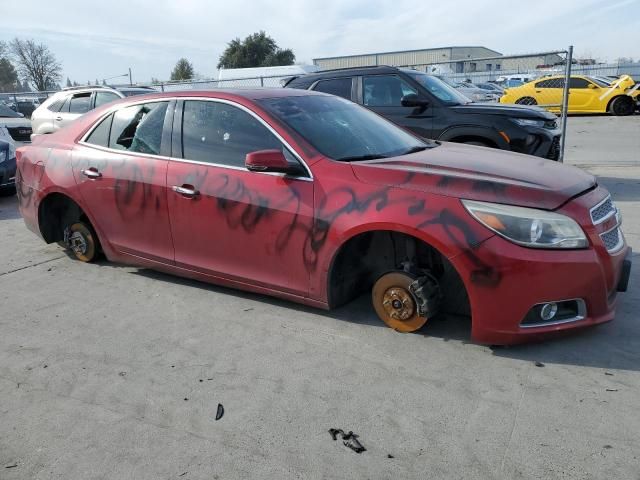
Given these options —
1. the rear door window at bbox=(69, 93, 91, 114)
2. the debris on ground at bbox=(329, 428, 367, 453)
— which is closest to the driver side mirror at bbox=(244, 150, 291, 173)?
the debris on ground at bbox=(329, 428, 367, 453)

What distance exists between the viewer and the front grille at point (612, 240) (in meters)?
3.26

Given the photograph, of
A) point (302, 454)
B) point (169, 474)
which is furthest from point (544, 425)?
point (169, 474)

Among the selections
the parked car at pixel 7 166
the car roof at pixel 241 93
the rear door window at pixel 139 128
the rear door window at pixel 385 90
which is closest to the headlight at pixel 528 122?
the rear door window at pixel 385 90

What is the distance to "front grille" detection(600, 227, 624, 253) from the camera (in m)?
3.26

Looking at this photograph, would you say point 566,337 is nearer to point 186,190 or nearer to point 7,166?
point 186,190

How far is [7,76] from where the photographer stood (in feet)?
240

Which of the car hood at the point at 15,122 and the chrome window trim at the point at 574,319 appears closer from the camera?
the chrome window trim at the point at 574,319

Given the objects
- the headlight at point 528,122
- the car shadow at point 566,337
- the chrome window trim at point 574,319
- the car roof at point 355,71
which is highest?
the car roof at point 355,71

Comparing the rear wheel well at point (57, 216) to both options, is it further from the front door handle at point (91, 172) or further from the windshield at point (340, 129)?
the windshield at point (340, 129)

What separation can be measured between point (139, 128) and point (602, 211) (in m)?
3.55

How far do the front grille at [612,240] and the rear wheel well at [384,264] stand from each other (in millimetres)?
875

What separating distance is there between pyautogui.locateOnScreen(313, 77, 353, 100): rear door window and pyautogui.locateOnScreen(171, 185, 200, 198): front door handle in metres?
4.36

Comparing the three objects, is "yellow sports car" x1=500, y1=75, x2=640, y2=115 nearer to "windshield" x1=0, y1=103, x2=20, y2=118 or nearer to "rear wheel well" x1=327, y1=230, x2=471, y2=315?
"windshield" x1=0, y1=103, x2=20, y2=118

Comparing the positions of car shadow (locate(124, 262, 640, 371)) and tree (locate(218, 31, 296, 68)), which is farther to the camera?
tree (locate(218, 31, 296, 68))
